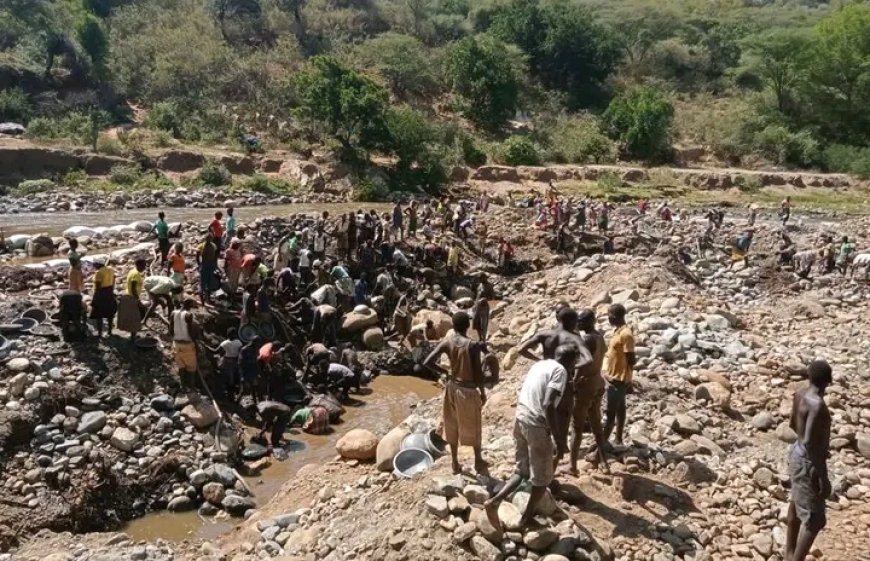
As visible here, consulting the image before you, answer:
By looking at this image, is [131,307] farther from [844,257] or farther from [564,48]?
[564,48]

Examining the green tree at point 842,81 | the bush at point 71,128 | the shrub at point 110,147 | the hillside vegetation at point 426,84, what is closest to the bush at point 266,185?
the hillside vegetation at point 426,84

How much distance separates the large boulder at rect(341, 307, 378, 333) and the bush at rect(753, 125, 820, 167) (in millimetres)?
34080

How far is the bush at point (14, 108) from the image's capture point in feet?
118

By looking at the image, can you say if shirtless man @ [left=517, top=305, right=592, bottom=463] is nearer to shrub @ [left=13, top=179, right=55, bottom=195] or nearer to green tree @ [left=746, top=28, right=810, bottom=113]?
shrub @ [left=13, top=179, right=55, bottom=195]

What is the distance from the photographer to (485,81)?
145ft

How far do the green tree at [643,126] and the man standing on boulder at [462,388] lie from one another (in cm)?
3725

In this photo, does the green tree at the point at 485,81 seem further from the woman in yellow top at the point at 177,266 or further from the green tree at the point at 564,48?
the woman in yellow top at the point at 177,266

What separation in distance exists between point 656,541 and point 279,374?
6.81m

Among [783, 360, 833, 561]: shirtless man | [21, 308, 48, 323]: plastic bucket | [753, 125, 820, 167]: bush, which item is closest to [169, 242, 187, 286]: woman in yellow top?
[21, 308, 48, 323]: plastic bucket

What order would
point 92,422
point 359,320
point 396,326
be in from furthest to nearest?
point 396,326
point 359,320
point 92,422

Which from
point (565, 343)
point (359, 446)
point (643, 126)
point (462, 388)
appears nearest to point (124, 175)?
point (359, 446)

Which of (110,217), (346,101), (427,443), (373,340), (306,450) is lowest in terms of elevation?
(306,450)

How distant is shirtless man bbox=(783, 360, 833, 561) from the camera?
5.33m

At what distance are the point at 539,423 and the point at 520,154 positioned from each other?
3412 cm
